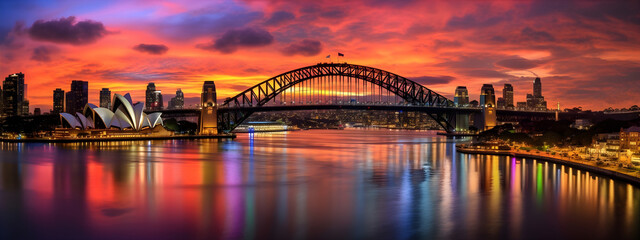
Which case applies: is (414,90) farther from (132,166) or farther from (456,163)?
(132,166)

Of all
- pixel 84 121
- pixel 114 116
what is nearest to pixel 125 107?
pixel 114 116

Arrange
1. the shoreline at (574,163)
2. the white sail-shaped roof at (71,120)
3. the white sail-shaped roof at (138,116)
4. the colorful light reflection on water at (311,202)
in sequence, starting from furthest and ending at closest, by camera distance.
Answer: the white sail-shaped roof at (138,116) < the white sail-shaped roof at (71,120) < the shoreline at (574,163) < the colorful light reflection on water at (311,202)

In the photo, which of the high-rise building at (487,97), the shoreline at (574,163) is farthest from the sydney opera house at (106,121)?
the high-rise building at (487,97)

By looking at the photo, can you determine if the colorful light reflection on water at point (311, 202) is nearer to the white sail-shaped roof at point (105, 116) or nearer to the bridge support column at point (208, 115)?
the white sail-shaped roof at point (105, 116)

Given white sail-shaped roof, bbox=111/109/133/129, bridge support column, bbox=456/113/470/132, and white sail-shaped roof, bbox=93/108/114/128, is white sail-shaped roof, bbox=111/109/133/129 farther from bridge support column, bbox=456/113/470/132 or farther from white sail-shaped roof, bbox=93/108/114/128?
bridge support column, bbox=456/113/470/132

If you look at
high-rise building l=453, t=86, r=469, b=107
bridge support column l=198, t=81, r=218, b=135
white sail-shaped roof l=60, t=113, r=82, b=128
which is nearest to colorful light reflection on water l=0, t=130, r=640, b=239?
white sail-shaped roof l=60, t=113, r=82, b=128

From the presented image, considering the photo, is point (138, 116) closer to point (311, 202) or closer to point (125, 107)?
point (125, 107)
